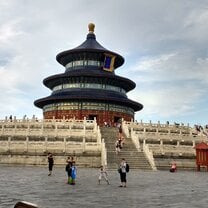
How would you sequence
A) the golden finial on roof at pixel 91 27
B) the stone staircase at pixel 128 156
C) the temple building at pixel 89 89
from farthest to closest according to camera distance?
1. the golden finial on roof at pixel 91 27
2. the temple building at pixel 89 89
3. the stone staircase at pixel 128 156

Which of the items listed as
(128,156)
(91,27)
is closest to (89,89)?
(91,27)

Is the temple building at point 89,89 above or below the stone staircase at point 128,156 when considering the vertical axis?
above

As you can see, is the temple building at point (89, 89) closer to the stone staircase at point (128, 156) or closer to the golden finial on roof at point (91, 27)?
the golden finial on roof at point (91, 27)

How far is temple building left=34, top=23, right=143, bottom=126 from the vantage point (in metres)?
56.4

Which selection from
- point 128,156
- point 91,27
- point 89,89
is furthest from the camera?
point 91,27

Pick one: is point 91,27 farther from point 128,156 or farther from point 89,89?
point 128,156

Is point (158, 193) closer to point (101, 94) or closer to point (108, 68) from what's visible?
point (101, 94)

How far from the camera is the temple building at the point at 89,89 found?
56438mm

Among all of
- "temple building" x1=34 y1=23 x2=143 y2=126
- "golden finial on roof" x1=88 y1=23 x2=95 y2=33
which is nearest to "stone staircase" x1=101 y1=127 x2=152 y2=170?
"temple building" x1=34 y1=23 x2=143 y2=126

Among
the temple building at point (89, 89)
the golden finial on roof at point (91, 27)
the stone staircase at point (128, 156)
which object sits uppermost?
the golden finial on roof at point (91, 27)

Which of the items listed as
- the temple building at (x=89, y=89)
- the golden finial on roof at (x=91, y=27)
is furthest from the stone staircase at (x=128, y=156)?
the golden finial on roof at (x=91, y=27)

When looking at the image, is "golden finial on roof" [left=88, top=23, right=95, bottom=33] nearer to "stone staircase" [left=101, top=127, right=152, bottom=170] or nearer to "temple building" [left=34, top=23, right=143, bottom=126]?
"temple building" [left=34, top=23, right=143, bottom=126]

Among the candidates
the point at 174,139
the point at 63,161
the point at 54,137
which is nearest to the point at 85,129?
the point at 54,137

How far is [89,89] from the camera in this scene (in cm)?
5816
